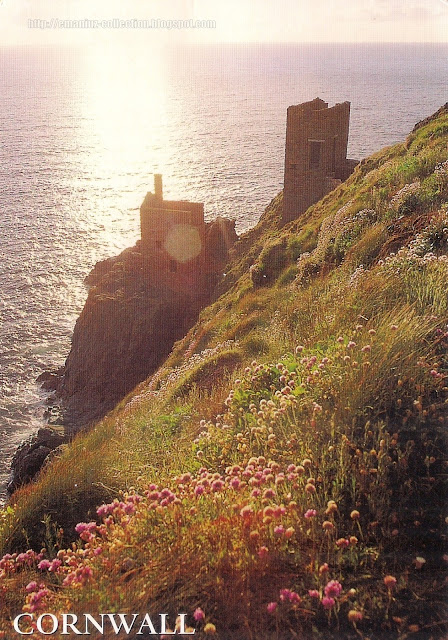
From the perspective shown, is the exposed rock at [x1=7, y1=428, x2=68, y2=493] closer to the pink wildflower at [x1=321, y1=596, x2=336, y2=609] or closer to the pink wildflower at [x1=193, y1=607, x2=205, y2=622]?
the pink wildflower at [x1=193, y1=607, x2=205, y2=622]

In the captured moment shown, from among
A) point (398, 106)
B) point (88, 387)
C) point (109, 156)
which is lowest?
point (88, 387)

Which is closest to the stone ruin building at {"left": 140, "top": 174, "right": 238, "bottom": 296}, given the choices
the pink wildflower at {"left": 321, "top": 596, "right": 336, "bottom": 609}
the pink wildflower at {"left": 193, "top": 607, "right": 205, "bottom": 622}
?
the pink wildflower at {"left": 193, "top": 607, "right": 205, "bottom": 622}

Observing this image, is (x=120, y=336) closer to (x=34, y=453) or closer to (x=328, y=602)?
(x=34, y=453)

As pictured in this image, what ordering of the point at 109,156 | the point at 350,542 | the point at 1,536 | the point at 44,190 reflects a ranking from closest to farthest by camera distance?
the point at 350,542 < the point at 1,536 < the point at 44,190 < the point at 109,156

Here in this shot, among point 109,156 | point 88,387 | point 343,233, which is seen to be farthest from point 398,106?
point 343,233

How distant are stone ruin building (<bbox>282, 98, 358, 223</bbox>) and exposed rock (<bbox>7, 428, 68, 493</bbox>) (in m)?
17.7

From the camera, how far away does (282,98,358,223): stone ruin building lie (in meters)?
29.4

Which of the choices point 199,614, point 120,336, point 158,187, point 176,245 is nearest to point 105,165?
point 158,187

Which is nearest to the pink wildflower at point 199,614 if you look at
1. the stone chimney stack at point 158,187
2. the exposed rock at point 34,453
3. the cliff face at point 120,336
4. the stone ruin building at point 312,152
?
the exposed rock at point 34,453

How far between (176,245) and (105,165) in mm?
63781

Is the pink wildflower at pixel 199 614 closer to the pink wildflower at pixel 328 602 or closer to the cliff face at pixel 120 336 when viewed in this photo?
the pink wildflower at pixel 328 602

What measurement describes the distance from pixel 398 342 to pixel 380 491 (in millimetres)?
1635

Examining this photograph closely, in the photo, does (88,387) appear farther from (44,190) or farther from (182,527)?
(44,190)

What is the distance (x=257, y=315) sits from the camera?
1370 centimetres
